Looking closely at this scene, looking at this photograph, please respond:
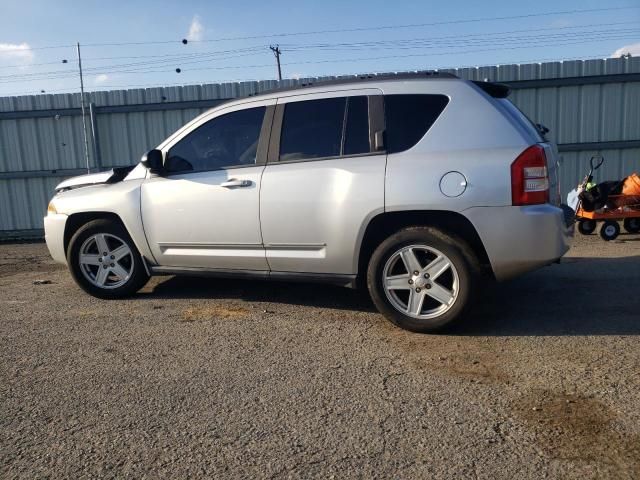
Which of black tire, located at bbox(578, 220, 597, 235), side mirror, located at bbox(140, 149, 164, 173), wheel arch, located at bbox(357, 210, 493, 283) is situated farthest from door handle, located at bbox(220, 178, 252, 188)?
black tire, located at bbox(578, 220, 597, 235)

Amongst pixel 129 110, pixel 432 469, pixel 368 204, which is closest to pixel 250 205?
pixel 368 204

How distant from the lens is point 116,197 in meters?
5.00

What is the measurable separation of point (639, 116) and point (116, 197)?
32.2 ft

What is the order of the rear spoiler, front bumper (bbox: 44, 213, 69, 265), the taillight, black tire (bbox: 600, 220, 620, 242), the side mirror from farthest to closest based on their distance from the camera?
black tire (bbox: 600, 220, 620, 242), front bumper (bbox: 44, 213, 69, 265), the side mirror, the rear spoiler, the taillight

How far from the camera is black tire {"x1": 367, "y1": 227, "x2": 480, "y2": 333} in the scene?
12.5ft

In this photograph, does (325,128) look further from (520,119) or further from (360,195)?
(520,119)

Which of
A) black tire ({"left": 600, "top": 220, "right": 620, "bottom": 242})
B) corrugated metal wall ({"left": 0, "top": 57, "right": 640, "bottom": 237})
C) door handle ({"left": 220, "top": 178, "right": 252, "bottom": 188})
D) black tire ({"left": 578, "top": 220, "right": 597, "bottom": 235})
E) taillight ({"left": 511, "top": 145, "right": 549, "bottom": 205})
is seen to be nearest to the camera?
taillight ({"left": 511, "top": 145, "right": 549, "bottom": 205})

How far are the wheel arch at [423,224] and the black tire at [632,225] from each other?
6.08m

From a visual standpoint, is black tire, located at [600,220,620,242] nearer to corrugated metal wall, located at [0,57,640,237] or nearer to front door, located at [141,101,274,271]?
corrugated metal wall, located at [0,57,640,237]

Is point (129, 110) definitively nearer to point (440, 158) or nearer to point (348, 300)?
point (348, 300)

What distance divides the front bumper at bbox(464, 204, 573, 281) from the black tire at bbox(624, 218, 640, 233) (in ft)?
19.8

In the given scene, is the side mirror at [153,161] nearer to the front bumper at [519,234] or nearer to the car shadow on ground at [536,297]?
the car shadow on ground at [536,297]

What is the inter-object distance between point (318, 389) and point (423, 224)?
5.17 feet

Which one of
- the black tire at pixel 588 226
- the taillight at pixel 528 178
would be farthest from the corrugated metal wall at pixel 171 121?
the taillight at pixel 528 178
